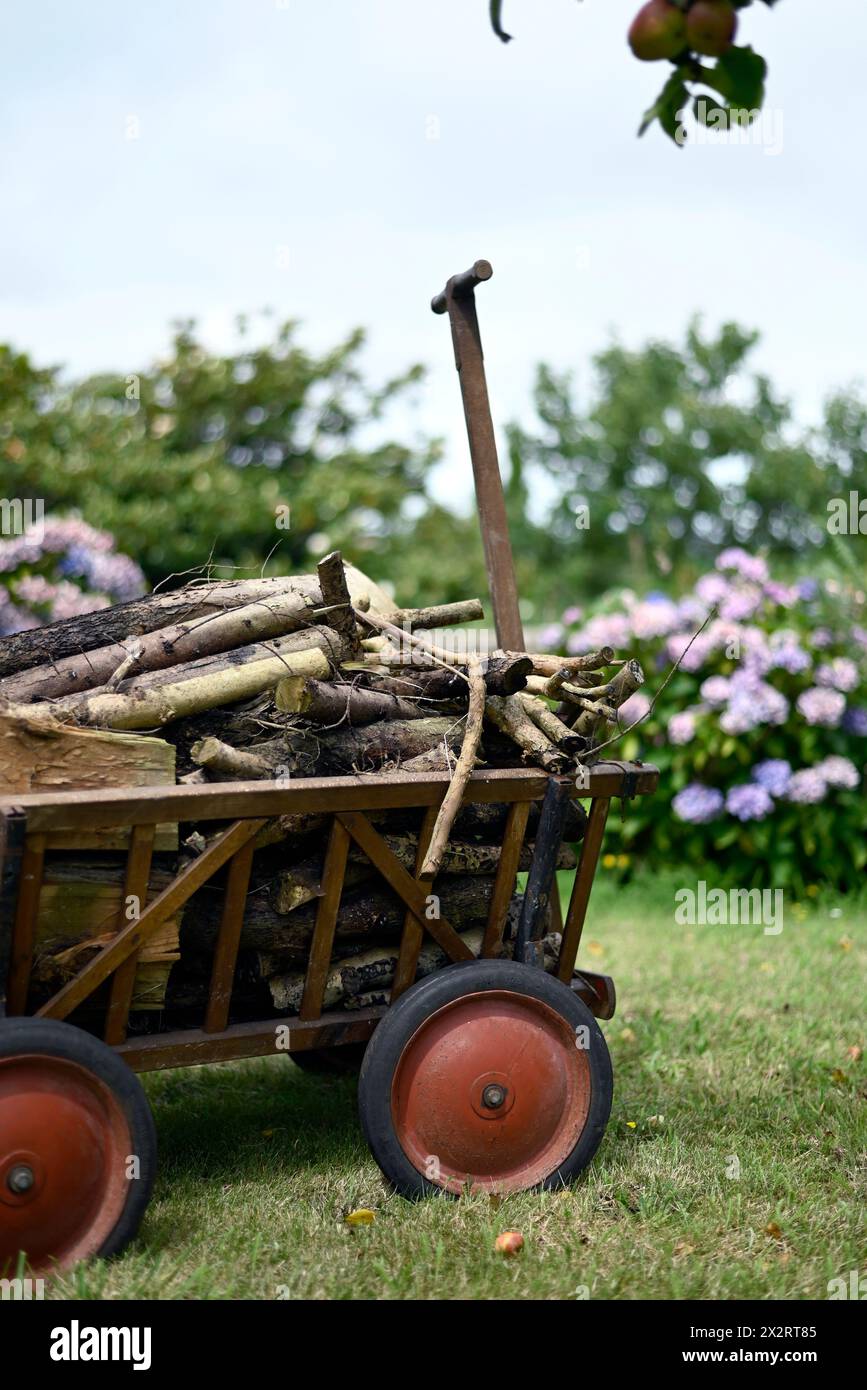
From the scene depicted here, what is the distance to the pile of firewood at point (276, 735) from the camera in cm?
293

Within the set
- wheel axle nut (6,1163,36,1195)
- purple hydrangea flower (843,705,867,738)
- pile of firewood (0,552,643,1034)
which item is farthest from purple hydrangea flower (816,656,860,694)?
wheel axle nut (6,1163,36,1195)

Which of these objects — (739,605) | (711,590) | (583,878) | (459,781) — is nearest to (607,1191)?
(583,878)

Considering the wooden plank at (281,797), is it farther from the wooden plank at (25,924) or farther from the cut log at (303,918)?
the cut log at (303,918)

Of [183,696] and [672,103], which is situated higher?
[672,103]

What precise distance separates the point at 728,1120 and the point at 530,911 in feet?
3.49

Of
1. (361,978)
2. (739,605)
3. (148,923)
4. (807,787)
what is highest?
(739,605)

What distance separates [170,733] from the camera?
10.5 feet

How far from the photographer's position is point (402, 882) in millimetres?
3156

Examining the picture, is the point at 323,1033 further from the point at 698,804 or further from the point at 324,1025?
the point at 698,804

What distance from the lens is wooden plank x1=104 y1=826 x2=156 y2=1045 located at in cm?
285

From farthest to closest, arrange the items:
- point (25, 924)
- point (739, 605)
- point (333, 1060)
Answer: point (739, 605) → point (333, 1060) → point (25, 924)

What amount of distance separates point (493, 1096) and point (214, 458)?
8818 mm
